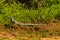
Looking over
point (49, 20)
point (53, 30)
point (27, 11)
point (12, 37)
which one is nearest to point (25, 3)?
point (27, 11)

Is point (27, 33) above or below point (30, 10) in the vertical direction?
below

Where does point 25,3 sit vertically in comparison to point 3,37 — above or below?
above

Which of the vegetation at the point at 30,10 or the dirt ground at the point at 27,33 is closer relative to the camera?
the dirt ground at the point at 27,33

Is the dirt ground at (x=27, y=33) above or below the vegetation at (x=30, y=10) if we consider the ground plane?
below

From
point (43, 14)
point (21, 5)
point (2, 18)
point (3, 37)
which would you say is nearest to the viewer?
point (3, 37)

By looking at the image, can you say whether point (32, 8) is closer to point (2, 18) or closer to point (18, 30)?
point (2, 18)

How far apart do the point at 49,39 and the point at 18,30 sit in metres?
1.21

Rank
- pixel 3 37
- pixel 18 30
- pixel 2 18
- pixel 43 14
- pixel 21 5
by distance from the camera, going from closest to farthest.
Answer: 1. pixel 3 37
2. pixel 18 30
3. pixel 2 18
4. pixel 43 14
5. pixel 21 5

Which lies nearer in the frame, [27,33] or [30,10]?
[27,33]

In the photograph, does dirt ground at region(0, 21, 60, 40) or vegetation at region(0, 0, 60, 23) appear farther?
vegetation at region(0, 0, 60, 23)

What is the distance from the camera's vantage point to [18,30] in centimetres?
704

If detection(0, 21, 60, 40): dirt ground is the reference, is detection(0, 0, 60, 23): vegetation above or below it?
above

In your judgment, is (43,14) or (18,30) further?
(43,14)

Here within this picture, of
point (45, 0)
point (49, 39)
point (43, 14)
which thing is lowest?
point (49, 39)
